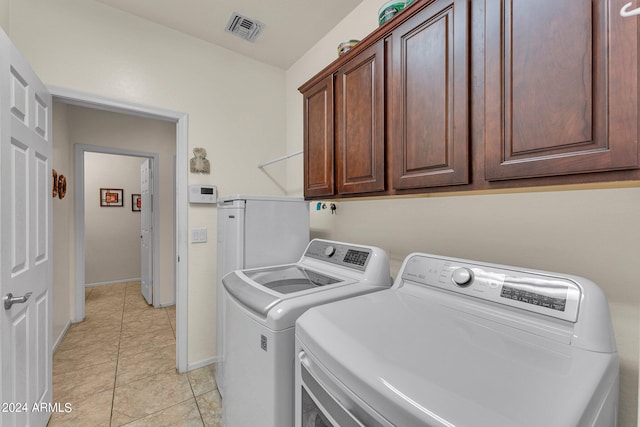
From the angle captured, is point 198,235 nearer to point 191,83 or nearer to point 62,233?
point 191,83

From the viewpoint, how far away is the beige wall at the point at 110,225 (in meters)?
4.57

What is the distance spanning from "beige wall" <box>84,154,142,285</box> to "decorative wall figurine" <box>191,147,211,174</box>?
11.8 feet

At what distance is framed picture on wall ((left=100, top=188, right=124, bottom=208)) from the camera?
467cm

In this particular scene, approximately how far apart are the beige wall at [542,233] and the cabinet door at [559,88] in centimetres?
37

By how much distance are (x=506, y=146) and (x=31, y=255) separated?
7.22ft

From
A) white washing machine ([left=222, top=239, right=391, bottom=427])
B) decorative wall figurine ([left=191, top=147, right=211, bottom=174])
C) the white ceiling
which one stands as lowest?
white washing machine ([left=222, top=239, right=391, bottom=427])

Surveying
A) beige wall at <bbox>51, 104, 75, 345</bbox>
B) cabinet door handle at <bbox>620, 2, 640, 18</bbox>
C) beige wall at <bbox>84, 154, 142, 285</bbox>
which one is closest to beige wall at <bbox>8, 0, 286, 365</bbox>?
beige wall at <bbox>51, 104, 75, 345</bbox>

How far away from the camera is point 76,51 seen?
5.88 ft

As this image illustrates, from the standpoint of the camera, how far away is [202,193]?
2227mm

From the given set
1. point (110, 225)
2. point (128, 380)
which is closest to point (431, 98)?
point (128, 380)

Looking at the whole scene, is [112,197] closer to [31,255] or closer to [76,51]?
[76,51]

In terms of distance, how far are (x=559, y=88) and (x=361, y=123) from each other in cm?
77

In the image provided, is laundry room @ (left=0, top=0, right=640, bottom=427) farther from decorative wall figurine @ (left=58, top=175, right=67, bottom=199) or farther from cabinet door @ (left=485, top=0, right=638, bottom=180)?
decorative wall figurine @ (left=58, top=175, right=67, bottom=199)

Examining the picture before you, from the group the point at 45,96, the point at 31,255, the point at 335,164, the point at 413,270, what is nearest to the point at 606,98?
the point at 413,270
